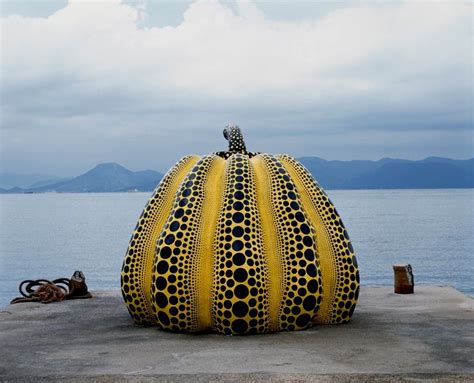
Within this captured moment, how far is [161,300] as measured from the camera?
10.2m

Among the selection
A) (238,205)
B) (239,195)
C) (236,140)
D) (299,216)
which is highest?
(236,140)

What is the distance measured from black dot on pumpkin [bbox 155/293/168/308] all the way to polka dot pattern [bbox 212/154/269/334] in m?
0.53

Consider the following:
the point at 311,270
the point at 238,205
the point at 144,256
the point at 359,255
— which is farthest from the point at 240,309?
the point at 359,255

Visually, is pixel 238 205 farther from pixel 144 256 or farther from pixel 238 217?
pixel 144 256

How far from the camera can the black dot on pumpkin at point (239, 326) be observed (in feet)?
32.7

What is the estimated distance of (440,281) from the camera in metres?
31.9

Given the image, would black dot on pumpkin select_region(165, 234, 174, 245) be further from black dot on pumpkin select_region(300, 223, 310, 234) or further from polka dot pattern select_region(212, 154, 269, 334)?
black dot on pumpkin select_region(300, 223, 310, 234)

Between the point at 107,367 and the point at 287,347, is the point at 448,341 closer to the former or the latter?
the point at 287,347

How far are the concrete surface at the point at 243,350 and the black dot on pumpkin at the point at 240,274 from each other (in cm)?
61

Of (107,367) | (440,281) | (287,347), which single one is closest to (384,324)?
(287,347)

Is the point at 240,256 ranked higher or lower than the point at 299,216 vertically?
lower

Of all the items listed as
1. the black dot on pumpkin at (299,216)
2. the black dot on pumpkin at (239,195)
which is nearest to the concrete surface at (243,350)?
the black dot on pumpkin at (299,216)

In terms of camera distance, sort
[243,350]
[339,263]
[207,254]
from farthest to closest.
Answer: [339,263] → [207,254] → [243,350]

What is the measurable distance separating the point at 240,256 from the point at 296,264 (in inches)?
24.3
